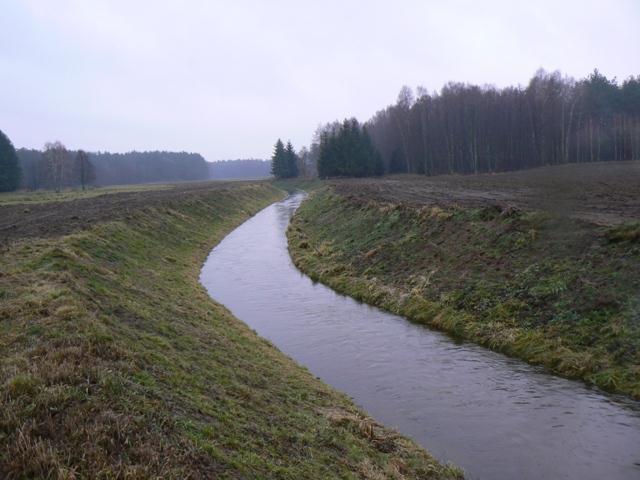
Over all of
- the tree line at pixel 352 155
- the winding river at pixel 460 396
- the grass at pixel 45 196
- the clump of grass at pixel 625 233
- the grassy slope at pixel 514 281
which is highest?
the tree line at pixel 352 155

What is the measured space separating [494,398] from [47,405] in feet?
35.8

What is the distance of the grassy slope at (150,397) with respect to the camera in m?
7.40

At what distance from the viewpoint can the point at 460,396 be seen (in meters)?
14.1

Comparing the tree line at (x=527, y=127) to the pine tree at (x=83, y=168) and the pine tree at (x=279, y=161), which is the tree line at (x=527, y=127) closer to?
the pine tree at (x=279, y=161)

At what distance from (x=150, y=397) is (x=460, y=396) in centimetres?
859

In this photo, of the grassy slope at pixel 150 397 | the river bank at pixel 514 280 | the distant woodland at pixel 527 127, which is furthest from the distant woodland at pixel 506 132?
the grassy slope at pixel 150 397

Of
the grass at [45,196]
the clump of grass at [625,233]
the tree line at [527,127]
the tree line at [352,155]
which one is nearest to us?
the clump of grass at [625,233]

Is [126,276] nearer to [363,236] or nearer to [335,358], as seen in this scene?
[335,358]

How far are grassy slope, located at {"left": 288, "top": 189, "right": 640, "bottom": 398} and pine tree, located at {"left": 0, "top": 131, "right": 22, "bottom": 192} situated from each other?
92.5 m

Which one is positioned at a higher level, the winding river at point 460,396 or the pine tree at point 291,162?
the pine tree at point 291,162

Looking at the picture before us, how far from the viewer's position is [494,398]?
14.0 m

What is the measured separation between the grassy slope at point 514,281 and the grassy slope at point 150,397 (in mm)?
7077

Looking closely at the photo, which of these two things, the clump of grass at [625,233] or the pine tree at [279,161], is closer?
the clump of grass at [625,233]

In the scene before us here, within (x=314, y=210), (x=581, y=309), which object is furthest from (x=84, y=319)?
(x=314, y=210)
